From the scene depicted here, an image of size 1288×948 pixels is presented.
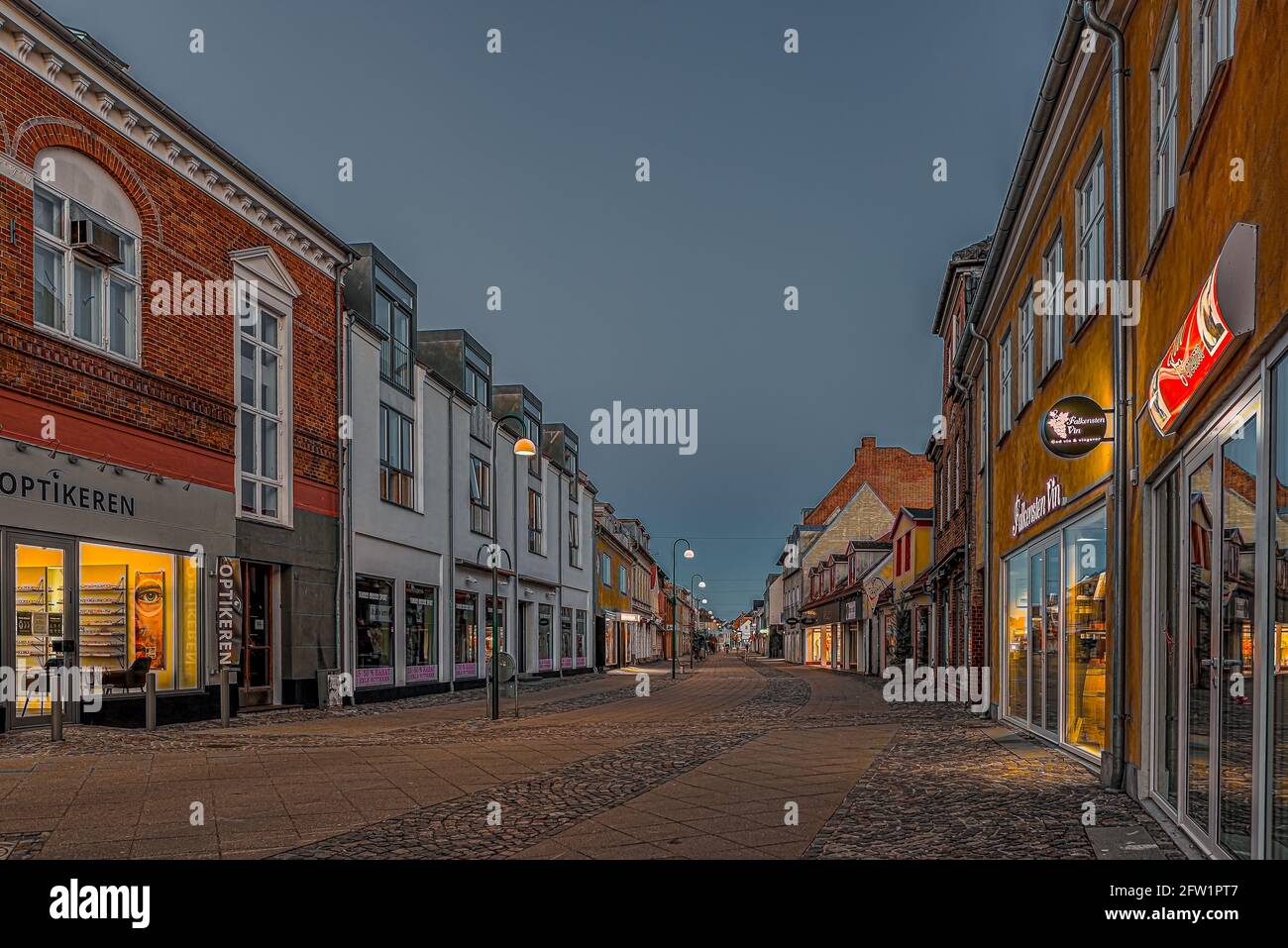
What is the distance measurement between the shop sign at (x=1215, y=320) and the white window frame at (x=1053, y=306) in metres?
5.47

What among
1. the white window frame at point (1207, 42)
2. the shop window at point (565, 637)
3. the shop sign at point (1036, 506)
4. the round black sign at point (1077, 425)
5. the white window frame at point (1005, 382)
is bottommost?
the shop window at point (565, 637)

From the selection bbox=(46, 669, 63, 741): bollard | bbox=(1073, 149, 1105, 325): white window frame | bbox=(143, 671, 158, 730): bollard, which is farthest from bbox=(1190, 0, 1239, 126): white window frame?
bbox=(143, 671, 158, 730): bollard

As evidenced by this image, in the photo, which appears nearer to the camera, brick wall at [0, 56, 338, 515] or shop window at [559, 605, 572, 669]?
brick wall at [0, 56, 338, 515]

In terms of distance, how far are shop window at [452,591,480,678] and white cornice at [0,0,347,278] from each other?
1068cm

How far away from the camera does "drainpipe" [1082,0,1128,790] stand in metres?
8.93

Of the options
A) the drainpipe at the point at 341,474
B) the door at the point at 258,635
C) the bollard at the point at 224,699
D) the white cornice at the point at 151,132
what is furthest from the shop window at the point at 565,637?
the bollard at the point at 224,699

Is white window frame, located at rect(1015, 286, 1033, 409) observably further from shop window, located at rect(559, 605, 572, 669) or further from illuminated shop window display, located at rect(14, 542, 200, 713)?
shop window, located at rect(559, 605, 572, 669)

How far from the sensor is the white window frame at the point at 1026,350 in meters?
14.3

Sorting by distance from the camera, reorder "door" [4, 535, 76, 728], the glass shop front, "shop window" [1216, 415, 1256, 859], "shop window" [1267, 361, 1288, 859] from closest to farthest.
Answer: "shop window" [1267, 361, 1288, 859], "shop window" [1216, 415, 1256, 859], the glass shop front, "door" [4, 535, 76, 728]

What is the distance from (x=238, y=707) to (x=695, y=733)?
26.4 ft

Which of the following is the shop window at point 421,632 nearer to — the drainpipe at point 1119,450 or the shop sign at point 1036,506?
the shop sign at point 1036,506
